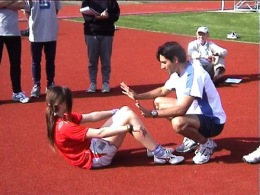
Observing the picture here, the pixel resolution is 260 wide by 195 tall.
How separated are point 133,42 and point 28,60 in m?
3.68

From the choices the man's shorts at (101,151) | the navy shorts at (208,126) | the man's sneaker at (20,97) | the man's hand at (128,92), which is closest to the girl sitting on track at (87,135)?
the man's shorts at (101,151)

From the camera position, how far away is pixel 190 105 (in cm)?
542

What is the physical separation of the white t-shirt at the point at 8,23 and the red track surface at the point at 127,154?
1051 millimetres

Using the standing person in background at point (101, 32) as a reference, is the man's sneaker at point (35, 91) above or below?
below

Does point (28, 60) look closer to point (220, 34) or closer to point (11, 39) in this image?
point (11, 39)

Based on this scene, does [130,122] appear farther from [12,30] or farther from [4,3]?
[4,3]

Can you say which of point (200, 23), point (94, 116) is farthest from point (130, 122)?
point (200, 23)

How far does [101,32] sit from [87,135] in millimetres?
3740

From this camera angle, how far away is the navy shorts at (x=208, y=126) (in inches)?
217

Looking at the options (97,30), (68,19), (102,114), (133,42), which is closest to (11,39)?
(97,30)

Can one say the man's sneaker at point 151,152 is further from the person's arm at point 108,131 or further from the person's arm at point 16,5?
the person's arm at point 16,5

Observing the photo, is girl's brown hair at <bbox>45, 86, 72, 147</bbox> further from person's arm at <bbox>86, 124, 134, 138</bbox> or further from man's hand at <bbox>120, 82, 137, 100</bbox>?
man's hand at <bbox>120, 82, 137, 100</bbox>

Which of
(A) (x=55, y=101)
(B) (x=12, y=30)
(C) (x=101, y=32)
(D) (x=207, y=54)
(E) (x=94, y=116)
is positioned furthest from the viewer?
(D) (x=207, y=54)

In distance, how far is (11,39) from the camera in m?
8.03
